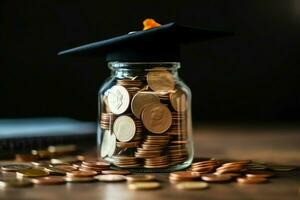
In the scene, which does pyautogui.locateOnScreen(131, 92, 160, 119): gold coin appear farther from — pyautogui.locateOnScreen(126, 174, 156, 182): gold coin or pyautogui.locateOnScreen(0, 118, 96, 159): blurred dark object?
pyautogui.locateOnScreen(0, 118, 96, 159): blurred dark object

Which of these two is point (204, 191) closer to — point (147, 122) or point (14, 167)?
point (147, 122)

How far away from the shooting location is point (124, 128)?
853 mm

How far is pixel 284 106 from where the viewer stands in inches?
66.4

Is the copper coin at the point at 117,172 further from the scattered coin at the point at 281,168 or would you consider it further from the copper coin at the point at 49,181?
the scattered coin at the point at 281,168

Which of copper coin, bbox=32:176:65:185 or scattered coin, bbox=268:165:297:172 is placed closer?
copper coin, bbox=32:176:65:185

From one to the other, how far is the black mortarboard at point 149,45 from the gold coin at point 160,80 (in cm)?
2

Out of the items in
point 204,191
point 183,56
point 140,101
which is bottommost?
point 204,191

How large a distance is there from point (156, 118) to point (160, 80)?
0.22 feet

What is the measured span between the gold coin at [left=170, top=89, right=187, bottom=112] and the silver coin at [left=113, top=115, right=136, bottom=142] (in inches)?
2.6

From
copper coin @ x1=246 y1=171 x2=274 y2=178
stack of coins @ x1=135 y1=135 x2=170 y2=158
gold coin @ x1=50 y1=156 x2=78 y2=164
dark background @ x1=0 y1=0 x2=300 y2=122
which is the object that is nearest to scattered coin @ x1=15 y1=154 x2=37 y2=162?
gold coin @ x1=50 y1=156 x2=78 y2=164

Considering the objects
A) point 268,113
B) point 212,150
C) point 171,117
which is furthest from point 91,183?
point 268,113

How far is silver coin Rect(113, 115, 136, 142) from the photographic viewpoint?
33.3 inches

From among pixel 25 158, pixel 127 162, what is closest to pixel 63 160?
pixel 25 158

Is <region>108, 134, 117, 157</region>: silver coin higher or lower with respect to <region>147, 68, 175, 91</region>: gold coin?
lower
